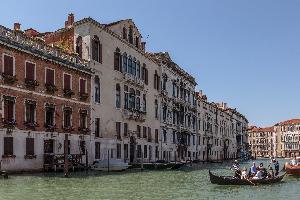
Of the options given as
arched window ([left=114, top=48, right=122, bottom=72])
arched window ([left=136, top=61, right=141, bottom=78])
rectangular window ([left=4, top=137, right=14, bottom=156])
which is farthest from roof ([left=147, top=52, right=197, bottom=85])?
rectangular window ([left=4, top=137, right=14, bottom=156])

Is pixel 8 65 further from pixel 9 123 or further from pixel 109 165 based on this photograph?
pixel 109 165

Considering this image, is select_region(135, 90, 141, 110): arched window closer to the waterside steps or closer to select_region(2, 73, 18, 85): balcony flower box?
select_region(2, 73, 18, 85): balcony flower box

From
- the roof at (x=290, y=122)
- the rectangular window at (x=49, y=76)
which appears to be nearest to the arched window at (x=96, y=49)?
the rectangular window at (x=49, y=76)

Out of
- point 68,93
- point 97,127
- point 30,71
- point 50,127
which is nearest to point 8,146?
point 50,127

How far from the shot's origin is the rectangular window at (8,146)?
88.4 ft

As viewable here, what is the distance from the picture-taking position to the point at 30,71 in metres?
29.5

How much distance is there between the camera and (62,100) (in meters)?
32.6

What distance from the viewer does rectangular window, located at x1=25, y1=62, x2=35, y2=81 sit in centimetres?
2914

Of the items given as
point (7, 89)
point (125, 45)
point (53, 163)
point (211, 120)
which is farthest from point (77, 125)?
point (211, 120)

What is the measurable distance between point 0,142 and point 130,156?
17.5 metres

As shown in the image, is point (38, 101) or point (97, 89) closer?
point (38, 101)

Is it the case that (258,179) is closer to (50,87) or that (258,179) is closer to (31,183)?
(31,183)

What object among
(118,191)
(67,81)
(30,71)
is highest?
(30,71)

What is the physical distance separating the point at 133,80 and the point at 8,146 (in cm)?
1780
